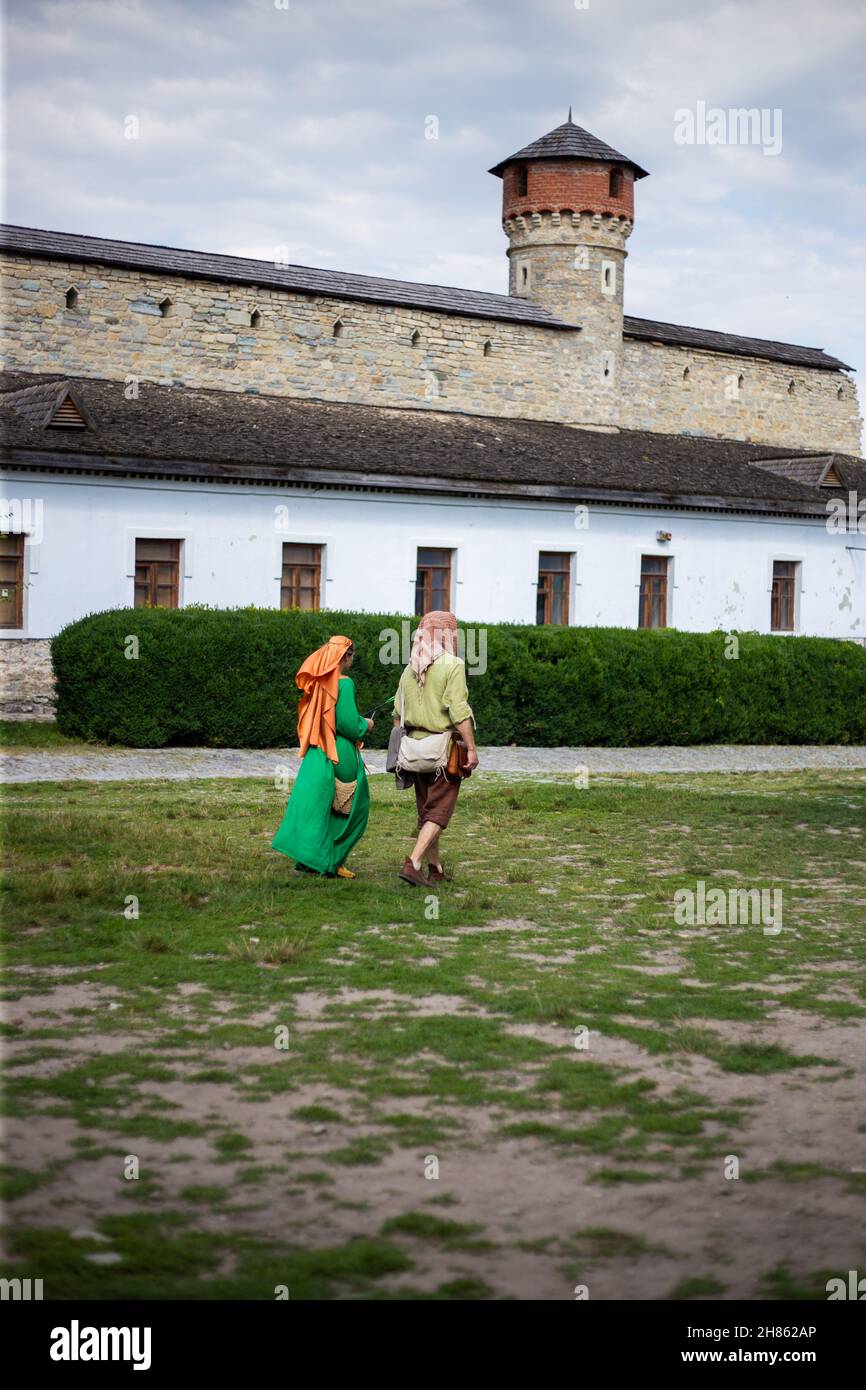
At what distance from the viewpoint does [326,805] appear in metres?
10.6

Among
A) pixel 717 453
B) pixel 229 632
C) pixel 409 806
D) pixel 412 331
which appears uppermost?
pixel 412 331

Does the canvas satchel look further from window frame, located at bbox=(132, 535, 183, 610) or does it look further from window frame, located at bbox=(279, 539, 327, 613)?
window frame, located at bbox=(279, 539, 327, 613)

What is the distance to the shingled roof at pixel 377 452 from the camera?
23.5m

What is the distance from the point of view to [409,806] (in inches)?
617

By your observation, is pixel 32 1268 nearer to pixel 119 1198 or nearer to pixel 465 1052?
pixel 119 1198

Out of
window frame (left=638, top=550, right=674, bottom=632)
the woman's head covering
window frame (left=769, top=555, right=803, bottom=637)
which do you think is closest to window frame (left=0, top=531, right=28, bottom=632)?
window frame (left=638, top=550, right=674, bottom=632)

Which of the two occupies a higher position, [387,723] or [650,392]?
[650,392]

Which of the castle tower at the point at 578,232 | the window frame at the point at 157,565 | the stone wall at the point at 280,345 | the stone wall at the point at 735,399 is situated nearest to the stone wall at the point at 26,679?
the window frame at the point at 157,565

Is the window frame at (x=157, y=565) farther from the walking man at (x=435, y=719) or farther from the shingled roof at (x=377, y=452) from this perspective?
the walking man at (x=435, y=719)

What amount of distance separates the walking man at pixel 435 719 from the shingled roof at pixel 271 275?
19.8m

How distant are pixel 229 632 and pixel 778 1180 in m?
16.6

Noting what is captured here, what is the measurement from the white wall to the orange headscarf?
506 inches

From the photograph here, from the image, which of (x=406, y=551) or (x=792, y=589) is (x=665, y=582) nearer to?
(x=792, y=589)
